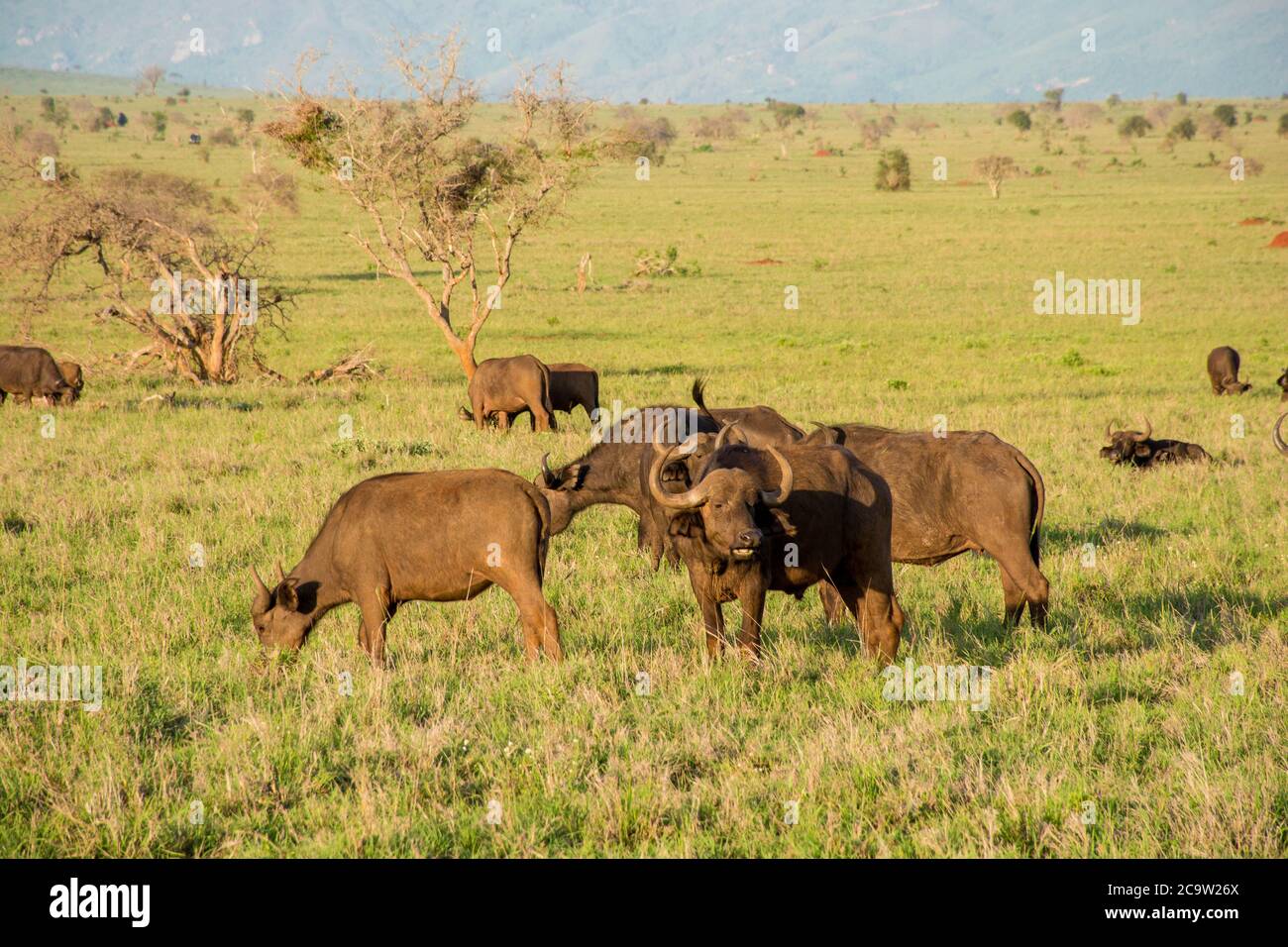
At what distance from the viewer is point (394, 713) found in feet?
22.2

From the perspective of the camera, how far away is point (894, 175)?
76.8 m

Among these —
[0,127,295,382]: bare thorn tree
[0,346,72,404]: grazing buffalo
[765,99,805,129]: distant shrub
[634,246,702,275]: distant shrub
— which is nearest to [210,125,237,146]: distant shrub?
[634,246,702,275]: distant shrub

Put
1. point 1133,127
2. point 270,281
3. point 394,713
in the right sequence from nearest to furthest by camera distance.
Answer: point 394,713, point 270,281, point 1133,127

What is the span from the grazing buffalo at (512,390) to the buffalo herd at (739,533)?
907 centimetres

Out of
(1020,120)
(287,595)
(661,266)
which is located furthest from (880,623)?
(1020,120)

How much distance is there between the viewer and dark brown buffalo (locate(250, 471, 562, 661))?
304 inches

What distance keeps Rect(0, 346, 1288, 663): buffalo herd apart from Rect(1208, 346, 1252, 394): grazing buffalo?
1562 centimetres

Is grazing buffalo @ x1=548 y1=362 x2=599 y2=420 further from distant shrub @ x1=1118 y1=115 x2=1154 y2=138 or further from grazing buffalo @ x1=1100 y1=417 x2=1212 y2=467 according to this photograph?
distant shrub @ x1=1118 y1=115 x2=1154 y2=138

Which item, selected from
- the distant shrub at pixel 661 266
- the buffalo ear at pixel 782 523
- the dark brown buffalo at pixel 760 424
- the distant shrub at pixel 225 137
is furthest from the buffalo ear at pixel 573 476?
the distant shrub at pixel 225 137

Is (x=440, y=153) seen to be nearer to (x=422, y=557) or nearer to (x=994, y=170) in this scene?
(x=422, y=557)

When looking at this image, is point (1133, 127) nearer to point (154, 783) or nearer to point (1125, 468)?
point (1125, 468)

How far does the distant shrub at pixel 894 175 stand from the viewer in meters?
76.6

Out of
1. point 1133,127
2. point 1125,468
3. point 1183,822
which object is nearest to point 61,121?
point 1133,127

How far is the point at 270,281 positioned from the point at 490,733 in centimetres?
3413
